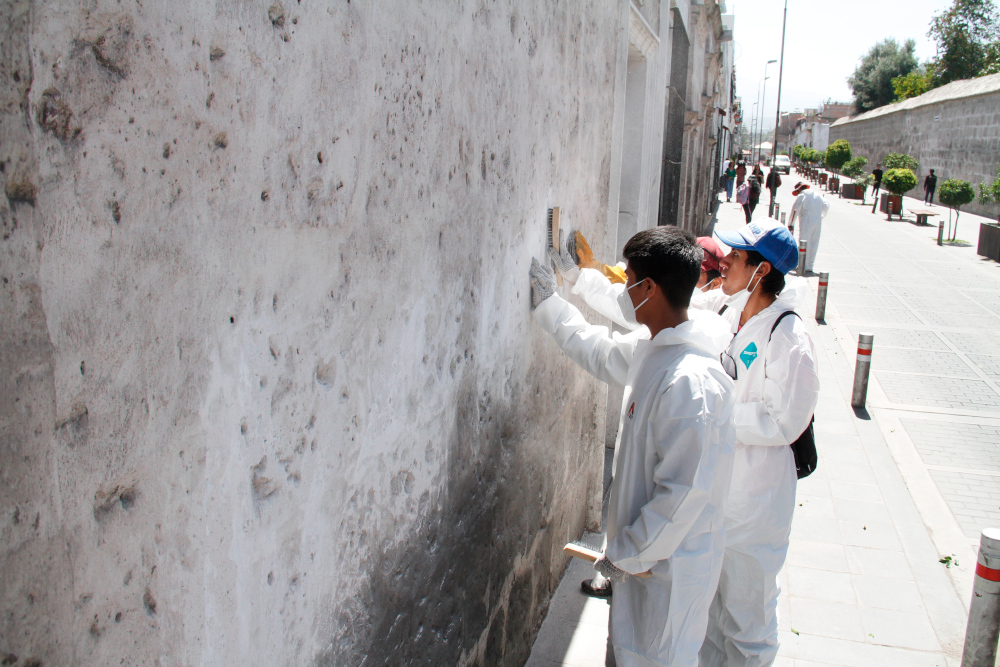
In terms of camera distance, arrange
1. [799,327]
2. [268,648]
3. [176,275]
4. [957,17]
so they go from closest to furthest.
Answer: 1. [176,275]
2. [268,648]
3. [799,327]
4. [957,17]

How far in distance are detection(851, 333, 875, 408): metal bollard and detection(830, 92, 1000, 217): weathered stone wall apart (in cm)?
2127

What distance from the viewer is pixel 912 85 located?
47.3 m

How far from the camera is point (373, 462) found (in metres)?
1.88

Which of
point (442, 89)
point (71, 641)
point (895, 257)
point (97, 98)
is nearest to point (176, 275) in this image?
point (97, 98)

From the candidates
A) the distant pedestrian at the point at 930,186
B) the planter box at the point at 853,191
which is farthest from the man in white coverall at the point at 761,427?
the planter box at the point at 853,191

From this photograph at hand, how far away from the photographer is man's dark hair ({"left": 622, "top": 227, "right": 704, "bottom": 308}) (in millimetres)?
2613

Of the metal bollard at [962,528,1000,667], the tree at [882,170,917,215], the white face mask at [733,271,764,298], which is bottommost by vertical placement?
the metal bollard at [962,528,1000,667]

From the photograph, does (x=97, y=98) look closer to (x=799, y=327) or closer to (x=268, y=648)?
(x=268, y=648)

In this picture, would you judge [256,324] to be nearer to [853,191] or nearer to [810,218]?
[810,218]

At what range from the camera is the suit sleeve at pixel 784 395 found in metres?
3.06

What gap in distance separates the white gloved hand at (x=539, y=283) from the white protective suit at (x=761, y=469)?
0.29 metres

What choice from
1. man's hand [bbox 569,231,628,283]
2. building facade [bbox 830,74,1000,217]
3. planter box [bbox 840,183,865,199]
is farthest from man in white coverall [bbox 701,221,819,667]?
planter box [bbox 840,183,865,199]

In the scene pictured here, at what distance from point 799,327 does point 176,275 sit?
2640mm

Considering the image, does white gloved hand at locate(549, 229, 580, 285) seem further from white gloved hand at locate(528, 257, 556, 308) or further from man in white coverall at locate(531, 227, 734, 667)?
man in white coverall at locate(531, 227, 734, 667)
